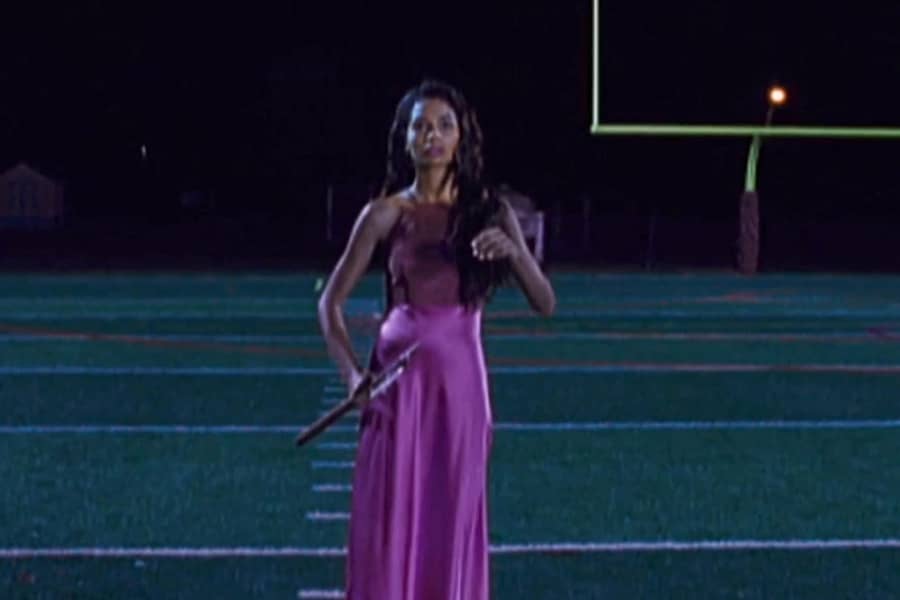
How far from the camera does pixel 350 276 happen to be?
384 centimetres

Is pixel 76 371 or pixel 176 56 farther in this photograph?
pixel 176 56

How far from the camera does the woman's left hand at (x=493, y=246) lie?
3609 mm

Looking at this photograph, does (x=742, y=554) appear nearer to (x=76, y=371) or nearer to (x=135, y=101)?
(x=76, y=371)

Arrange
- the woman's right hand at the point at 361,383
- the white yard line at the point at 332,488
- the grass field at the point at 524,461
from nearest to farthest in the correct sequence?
the woman's right hand at the point at 361,383 < the grass field at the point at 524,461 < the white yard line at the point at 332,488

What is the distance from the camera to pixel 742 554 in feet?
19.0

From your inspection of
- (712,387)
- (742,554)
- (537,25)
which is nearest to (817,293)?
(712,387)

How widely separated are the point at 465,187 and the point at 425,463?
524mm

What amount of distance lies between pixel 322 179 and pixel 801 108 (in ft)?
39.3

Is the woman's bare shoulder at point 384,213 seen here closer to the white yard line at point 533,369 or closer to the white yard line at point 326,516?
the white yard line at point 326,516

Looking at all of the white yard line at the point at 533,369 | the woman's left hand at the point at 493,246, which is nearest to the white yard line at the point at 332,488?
the woman's left hand at the point at 493,246

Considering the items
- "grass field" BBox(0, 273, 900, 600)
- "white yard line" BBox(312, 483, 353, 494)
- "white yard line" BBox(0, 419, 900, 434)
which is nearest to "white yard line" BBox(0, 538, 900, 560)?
"grass field" BBox(0, 273, 900, 600)

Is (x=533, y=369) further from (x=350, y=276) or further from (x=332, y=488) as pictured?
Result: (x=350, y=276)

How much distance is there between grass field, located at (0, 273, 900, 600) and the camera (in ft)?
18.2

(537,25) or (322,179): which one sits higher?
(537,25)
